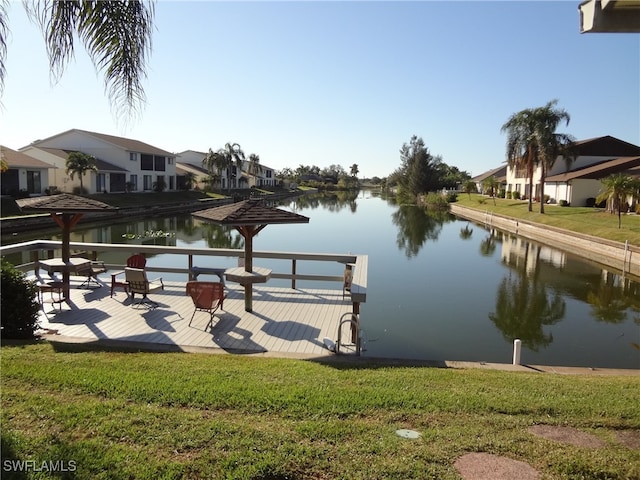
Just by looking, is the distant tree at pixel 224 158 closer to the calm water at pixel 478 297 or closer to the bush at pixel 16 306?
the calm water at pixel 478 297

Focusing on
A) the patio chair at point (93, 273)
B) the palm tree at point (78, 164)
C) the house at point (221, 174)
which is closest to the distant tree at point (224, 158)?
the house at point (221, 174)

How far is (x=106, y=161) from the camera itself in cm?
5081

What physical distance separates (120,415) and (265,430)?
49.8 inches

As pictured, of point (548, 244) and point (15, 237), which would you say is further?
point (548, 244)

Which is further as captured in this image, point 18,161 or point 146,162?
point 146,162

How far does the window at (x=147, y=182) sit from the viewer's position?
180 ft

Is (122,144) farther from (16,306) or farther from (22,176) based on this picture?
(16,306)

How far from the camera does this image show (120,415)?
3.92 meters

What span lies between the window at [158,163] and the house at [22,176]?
19.0 meters

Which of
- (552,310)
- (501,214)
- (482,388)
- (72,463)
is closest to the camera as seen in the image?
(72,463)

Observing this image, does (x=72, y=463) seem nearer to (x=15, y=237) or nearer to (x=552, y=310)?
(x=552, y=310)

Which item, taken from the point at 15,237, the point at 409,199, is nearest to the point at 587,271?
the point at 15,237

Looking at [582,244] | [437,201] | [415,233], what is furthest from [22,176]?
[437,201]

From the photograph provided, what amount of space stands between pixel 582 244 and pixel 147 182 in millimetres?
46740
